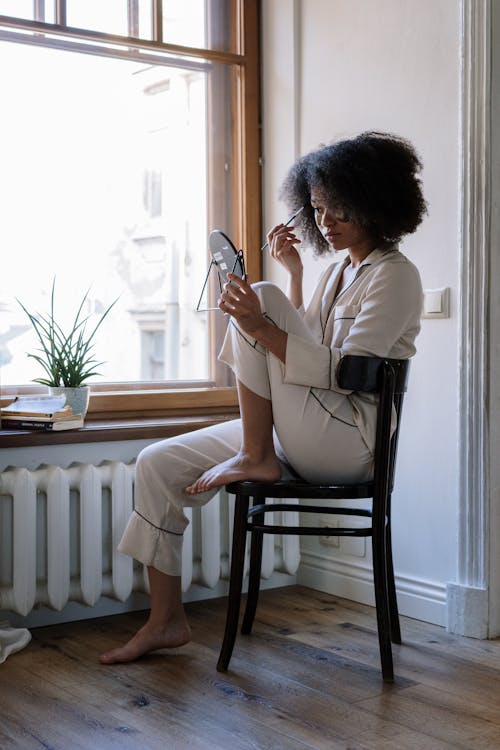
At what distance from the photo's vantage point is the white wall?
2.69m

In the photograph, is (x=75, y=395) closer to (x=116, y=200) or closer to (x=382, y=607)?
(x=116, y=200)

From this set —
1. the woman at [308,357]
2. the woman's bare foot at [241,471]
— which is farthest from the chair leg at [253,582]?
the woman's bare foot at [241,471]

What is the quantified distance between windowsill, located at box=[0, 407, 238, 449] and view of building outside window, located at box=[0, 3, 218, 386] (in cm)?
25

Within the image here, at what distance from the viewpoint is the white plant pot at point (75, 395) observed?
2777 mm

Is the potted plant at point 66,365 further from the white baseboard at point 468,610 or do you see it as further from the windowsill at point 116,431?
the white baseboard at point 468,610

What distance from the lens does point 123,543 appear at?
7.79 feet

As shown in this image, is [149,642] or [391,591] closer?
[149,642]

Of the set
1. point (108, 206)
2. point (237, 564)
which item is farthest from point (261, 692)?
point (108, 206)

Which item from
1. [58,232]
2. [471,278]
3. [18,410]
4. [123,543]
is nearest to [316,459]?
[123,543]

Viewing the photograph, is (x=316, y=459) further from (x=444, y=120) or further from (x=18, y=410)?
(x=444, y=120)

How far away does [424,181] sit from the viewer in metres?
2.77

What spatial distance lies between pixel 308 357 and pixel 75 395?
0.93 meters

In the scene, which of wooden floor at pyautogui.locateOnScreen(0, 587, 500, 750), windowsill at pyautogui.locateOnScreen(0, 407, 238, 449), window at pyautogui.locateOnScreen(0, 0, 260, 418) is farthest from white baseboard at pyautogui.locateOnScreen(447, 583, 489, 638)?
window at pyautogui.locateOnScreen(0, 0, 260, 418)

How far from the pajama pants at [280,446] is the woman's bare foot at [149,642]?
0.50 ft
